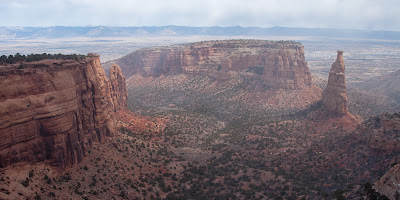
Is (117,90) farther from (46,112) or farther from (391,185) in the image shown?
(391,185)

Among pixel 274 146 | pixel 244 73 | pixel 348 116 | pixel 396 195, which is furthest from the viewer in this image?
pixel 244 73

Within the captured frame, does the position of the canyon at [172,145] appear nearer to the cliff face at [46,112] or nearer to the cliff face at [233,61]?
the cliff face at [46,112]

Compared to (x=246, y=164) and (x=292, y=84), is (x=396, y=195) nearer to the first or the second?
(x=246, y=164)

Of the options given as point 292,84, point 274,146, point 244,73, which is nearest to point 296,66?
point 292,84

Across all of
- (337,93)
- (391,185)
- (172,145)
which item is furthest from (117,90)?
(391,185)

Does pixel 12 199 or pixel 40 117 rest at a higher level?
pixel 40 117

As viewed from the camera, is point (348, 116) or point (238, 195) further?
point (348, 116)
